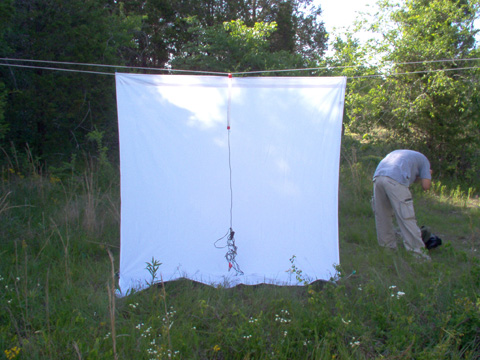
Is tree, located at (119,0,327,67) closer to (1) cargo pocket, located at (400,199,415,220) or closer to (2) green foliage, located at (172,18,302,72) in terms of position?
(2) green foliage, located at (172,18,302,72)

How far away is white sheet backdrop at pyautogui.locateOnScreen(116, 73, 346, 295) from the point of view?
3.78 m

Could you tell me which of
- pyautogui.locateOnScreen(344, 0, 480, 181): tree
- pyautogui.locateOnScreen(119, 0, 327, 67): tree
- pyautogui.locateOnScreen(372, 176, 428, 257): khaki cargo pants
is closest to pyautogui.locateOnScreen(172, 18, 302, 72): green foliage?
pyautogui.locateOnScreen(344, 0, 480, 181): tree

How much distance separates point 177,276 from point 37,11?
19.8 ft

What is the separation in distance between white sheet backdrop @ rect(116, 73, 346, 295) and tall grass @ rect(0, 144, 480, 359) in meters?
0.32

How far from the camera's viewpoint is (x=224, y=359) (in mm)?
2578

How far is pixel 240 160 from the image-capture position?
385cm

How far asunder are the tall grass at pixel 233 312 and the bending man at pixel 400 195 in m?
0.25

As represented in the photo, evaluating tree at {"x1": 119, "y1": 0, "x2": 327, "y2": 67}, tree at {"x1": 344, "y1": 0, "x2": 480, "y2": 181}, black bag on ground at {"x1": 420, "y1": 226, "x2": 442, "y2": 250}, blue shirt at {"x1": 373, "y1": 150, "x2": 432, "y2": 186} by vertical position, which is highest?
tree at {"x1": 119, "y1": 0, "x2": 327, "y2": 67}

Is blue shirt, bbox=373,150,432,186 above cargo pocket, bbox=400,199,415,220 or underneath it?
above

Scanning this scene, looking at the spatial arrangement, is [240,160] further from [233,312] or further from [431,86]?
[431,86]

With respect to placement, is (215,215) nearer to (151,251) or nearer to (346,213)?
(151,251)

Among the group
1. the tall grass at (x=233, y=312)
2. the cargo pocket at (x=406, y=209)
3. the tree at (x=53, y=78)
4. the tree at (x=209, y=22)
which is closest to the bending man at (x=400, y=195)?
the cargo pocket at (x=406, y=209)

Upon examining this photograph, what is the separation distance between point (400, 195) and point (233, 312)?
2492mm

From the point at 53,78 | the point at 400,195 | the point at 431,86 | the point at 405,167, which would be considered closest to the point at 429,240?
the point at 400,195
